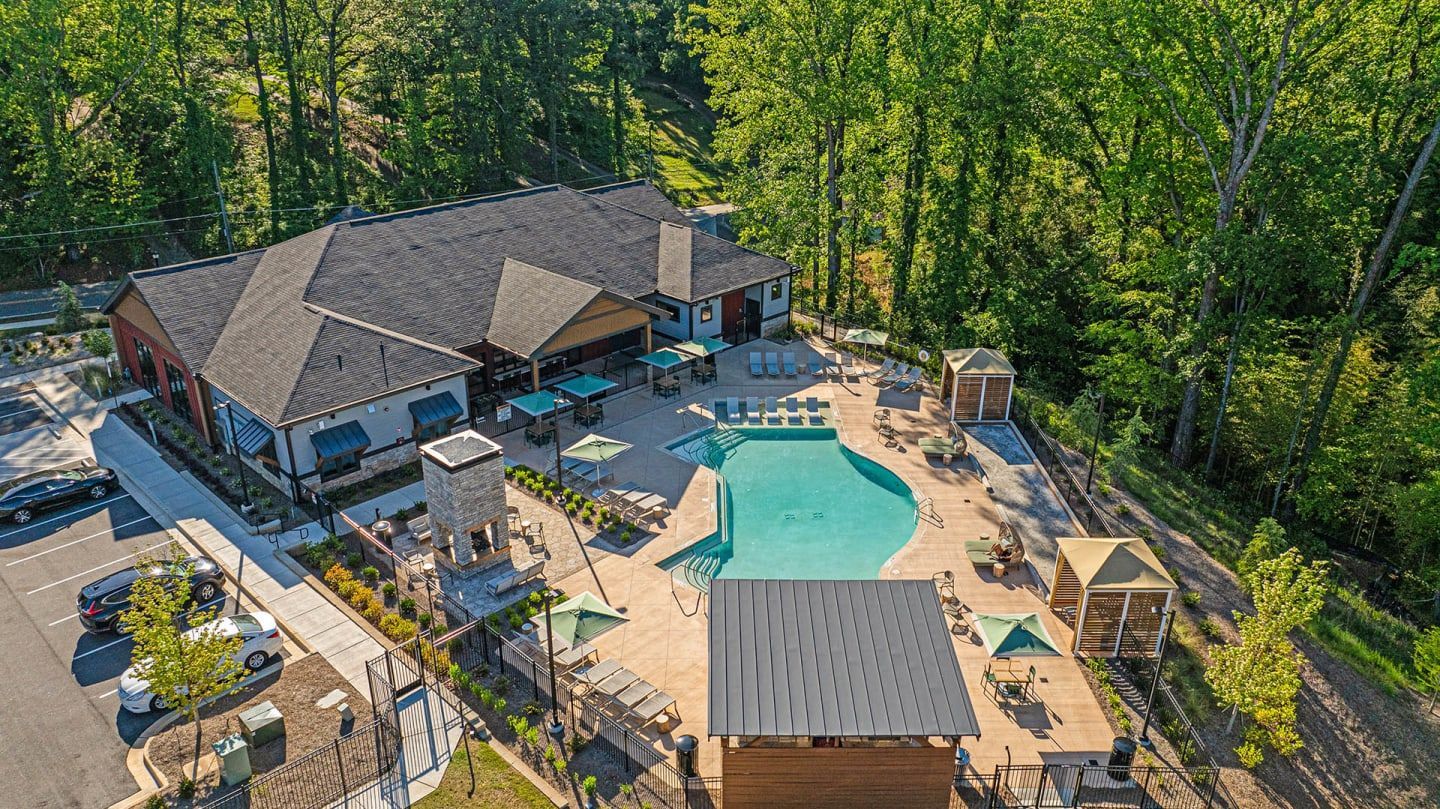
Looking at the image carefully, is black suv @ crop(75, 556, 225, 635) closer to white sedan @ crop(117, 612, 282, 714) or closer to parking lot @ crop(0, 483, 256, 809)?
parking lot @ crop(0, 483, 256, 809)

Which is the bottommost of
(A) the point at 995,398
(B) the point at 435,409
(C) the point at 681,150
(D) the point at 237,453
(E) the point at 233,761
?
(E) the point at 233,761

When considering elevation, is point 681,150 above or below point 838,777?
above

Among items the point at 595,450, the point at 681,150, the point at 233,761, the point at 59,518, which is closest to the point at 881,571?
the point at 595,450

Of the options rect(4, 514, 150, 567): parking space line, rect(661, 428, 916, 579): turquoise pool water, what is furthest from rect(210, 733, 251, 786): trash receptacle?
rect(4, 514, 150, 567): parking space line

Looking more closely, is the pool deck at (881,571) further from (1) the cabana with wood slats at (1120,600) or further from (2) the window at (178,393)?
(2) the window at (178,393)

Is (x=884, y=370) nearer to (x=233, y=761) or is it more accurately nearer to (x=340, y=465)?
(x=340, y=465)
